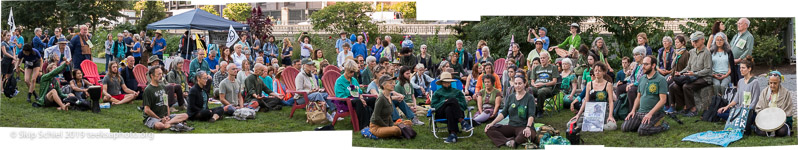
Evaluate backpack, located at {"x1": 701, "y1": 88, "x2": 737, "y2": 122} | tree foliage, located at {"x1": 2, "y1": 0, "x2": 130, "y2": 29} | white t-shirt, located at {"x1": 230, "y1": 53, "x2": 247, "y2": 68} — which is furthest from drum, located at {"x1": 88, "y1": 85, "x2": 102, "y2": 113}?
tree foliage, located at {"x1": 2, "y1": 0, "x2": 130, "y2": 29}

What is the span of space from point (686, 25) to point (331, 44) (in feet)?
32.2

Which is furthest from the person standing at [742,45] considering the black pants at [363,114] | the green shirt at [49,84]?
the green shirt at [49,84]

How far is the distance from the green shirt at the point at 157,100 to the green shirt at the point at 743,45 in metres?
7.82

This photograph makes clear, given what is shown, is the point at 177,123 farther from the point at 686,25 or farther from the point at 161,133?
the point at 686,25

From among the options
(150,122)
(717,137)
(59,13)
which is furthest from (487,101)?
(59,13)

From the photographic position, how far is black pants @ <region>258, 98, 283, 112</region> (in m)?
12.6

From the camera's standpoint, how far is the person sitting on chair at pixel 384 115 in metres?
9.81

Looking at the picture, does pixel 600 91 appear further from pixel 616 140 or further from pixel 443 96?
pixel 443 96

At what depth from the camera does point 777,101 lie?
9.80 m

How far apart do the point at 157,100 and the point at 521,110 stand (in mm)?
4811

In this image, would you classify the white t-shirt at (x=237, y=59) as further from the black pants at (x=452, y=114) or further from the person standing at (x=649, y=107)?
the person standing at (x=649, y=107)

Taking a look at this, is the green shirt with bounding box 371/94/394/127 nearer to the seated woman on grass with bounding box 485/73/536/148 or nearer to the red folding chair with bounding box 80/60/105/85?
the seated woman on grass with bounding box 485/73/536/148

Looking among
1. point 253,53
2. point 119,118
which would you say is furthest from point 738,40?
point 253,53

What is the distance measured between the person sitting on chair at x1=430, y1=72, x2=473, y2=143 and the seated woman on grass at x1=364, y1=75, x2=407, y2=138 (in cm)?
54
